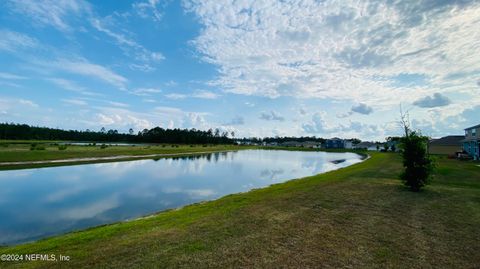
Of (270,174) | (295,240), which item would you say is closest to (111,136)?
(270,174)

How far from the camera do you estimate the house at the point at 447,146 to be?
53306 mm

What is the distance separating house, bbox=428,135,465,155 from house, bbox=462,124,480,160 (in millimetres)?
7986

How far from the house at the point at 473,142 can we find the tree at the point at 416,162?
29384 millimetres

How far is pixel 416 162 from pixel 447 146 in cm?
4942

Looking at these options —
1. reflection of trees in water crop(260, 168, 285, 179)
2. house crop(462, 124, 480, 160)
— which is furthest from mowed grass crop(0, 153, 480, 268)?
house crop(462, 124, 480, 160)

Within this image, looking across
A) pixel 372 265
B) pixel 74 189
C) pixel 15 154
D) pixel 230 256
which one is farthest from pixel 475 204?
pixel 15 154

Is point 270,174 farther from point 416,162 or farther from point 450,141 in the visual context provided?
point 450,141

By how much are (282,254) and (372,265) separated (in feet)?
6.04

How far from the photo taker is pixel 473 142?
40594mm

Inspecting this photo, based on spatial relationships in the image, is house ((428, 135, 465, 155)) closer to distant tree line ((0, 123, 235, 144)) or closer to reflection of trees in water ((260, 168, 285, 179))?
reflection of trees in water ((260, 168, 285, 179))

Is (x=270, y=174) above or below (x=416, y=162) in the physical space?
below

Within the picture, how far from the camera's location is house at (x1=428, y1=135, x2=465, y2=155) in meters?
53.3

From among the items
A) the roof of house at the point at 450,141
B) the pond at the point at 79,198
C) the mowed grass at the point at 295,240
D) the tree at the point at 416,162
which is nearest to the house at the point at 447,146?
the roof of house at the point at 450,141

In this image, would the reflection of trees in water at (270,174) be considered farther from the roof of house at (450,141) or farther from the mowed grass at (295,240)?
the roof of house at (450,141)
